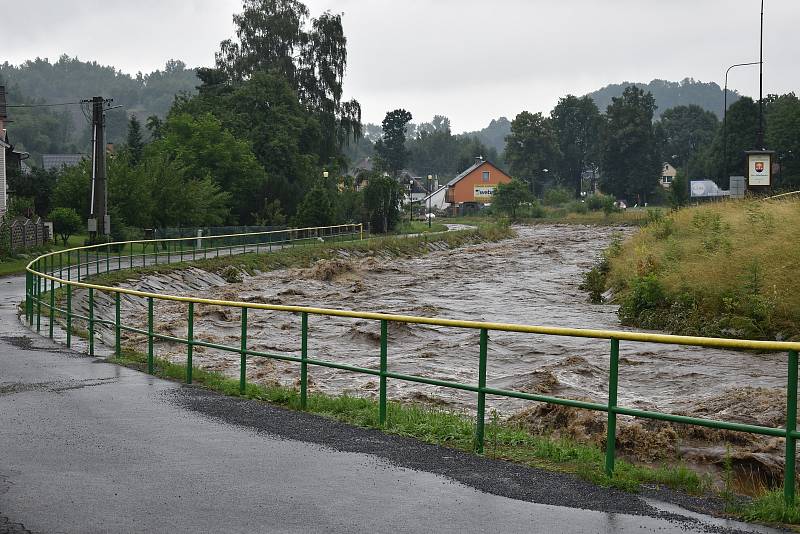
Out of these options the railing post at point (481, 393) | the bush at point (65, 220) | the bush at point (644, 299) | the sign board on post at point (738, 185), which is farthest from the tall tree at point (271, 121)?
the railing post at point (481, 393)

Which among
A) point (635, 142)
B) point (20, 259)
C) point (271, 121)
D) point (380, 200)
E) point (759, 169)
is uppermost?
point (635, 142)

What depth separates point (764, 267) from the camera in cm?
2688

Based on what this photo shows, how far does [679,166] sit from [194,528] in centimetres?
19062

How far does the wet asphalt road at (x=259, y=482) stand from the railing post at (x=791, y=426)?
0.58 m

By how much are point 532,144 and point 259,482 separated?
153648mm

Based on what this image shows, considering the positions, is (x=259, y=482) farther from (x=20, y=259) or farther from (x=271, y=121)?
(x=271, y=121)

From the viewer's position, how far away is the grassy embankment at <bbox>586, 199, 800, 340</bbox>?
2511 cm

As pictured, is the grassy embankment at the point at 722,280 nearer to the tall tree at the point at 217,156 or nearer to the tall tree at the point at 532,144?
the tall tree at the point at 217,156

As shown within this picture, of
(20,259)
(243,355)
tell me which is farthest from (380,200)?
(243,355)

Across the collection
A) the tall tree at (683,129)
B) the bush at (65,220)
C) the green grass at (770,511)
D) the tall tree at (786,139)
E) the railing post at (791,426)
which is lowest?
the green grass at (770,511)

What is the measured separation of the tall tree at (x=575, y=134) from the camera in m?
168

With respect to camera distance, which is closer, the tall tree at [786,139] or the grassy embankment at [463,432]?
the grassy embankment at [463,432]

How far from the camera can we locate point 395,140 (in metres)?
188

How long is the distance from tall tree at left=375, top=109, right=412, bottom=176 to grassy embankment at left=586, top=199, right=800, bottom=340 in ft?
494
